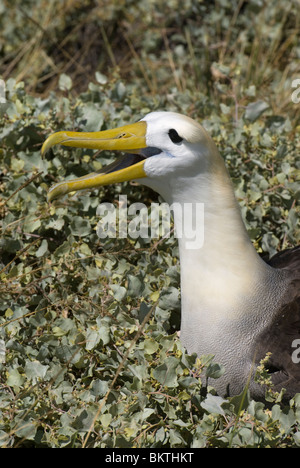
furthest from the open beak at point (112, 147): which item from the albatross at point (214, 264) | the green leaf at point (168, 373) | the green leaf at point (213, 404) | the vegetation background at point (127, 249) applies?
the green leaf at point (213, 404)

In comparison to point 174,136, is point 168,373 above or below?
below

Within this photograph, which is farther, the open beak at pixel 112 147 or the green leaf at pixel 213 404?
the open beak at pixel 112 147

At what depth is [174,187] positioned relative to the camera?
274 cm

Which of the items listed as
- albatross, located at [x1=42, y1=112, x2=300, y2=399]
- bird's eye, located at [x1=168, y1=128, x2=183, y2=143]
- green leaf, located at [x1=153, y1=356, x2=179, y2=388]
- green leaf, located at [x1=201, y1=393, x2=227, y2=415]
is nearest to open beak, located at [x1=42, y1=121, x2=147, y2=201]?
albatross, located at [x1=42, y1=112, x2=300, y2=399]

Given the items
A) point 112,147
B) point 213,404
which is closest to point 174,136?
point 112,147

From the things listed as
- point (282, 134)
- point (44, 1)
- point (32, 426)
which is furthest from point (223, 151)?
point (44, 1)

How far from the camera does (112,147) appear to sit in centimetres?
279

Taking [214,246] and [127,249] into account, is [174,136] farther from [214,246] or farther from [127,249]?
[127,249]

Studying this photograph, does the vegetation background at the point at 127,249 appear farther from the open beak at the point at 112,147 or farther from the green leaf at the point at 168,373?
the open beak at the point at 112,147

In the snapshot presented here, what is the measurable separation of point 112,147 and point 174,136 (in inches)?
10.8

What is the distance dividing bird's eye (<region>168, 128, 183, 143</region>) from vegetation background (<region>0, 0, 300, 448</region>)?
0.83 meters

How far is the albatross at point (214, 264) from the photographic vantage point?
2691 mm

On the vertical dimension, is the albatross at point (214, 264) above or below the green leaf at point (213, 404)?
above

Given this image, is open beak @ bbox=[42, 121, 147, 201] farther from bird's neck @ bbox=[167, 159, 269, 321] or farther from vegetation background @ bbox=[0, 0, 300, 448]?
vegetation background @ bbox=[0, 0, 300, 448]
